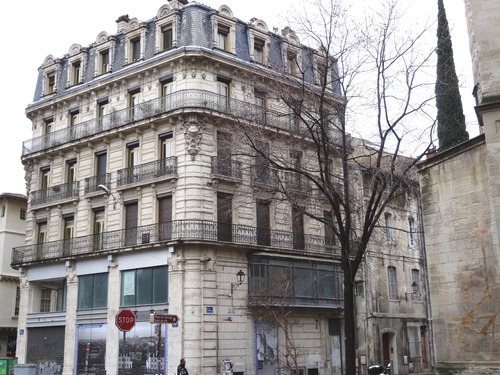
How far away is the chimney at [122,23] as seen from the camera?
117 feet

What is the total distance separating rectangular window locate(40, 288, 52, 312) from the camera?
3618cm

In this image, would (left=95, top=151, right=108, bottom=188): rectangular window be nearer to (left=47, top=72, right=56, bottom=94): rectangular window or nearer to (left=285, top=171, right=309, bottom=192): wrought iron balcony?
(left=47, top=72, right=56, bottom=94): rectangular window

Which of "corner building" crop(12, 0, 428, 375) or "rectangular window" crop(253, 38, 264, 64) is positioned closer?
"corner building" crop(12, 0, 428, 375)

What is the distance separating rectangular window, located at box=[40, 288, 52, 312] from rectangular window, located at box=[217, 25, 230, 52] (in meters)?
17.1

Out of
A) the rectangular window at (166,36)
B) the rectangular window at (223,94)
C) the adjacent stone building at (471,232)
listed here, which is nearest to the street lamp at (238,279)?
the rectangular window at (223,94)

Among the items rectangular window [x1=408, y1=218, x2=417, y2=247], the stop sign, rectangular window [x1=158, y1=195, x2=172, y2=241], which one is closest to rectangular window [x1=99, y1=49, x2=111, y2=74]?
rectangular window [x1=158, y1=195, x2=172, y2=241]

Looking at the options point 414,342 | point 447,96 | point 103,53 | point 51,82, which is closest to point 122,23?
point 103,53

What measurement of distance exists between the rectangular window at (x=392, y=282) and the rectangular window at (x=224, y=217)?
12697mm

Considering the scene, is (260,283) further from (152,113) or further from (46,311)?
(46,311)

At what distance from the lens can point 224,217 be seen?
3005 centimetres

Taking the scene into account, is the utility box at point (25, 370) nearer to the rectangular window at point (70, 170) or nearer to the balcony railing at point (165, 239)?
the balcony railing at point (165, 239)

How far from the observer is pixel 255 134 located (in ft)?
72.4

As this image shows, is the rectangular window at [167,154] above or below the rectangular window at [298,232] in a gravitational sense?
above

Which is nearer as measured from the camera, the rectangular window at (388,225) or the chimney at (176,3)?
the chimney at (176,3)
